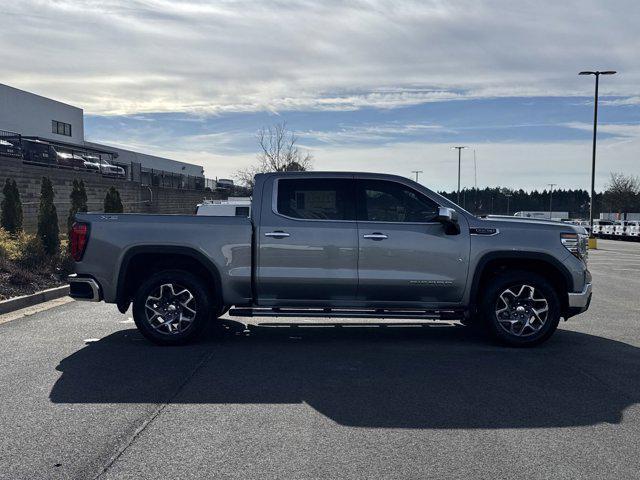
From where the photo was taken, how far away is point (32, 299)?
9883mm

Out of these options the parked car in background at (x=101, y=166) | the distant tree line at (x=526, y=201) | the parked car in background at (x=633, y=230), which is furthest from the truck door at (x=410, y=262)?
the distant tree line at (x=526, y=201)

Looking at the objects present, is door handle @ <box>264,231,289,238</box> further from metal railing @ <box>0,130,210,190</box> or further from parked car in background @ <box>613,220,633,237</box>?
parked car in background @ <box>613,220,633,237</box>

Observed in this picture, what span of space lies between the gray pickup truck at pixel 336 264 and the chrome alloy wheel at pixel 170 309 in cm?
1

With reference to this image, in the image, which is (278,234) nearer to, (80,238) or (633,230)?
(80,238)

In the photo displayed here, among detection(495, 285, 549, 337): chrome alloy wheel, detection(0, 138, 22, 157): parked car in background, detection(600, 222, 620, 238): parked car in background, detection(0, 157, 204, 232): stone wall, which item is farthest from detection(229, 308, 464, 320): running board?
detection(600, 222, 620, 238): parked car in background

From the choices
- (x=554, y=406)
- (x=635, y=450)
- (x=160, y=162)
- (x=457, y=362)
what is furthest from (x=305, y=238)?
(x=160, y=162)

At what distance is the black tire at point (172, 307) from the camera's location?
6855 millimetres

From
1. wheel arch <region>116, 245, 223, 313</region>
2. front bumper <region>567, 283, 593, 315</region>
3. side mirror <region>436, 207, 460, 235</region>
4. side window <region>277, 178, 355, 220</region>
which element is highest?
side window <region>277, 178, 355, 220</region>

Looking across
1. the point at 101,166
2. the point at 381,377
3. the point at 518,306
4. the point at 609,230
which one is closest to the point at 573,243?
the point at 518,306

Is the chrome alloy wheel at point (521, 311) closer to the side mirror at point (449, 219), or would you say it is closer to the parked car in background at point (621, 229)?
the side mirror at point (449, 219)

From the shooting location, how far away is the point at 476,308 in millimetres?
7047

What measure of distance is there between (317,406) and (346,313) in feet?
6.42

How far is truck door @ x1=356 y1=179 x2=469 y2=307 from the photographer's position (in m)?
6.81

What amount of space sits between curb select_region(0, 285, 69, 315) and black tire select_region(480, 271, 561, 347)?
7046 millimetres
